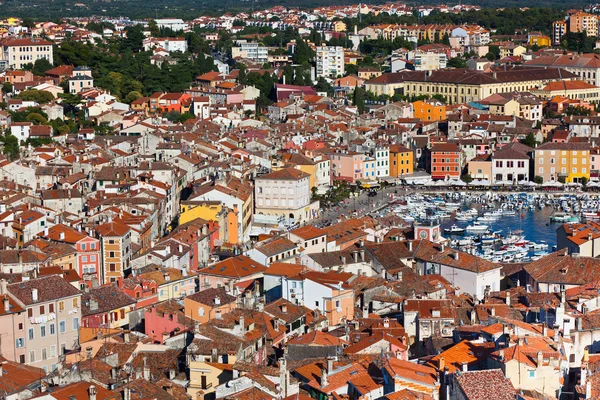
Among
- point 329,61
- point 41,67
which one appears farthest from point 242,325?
point 329,61

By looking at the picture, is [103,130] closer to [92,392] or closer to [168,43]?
[168,43]

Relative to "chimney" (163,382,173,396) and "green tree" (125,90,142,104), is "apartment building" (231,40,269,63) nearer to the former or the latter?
"green tree" (125,90,142,104)

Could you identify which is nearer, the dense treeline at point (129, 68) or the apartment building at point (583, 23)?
the dense treeline at point (129, 68)

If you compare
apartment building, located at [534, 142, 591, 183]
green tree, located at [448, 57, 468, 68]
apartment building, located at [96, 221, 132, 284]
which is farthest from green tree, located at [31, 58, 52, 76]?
apartment building, located at [96, 221, 132, 284]

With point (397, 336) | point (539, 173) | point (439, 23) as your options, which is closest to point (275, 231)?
point (397, 336)

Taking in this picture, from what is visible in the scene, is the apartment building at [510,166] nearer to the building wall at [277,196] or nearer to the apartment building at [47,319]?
the building wall at [277,196]

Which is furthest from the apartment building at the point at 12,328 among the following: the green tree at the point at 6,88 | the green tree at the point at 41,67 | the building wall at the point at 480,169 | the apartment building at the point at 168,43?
the apartment building at the point at 168,43
